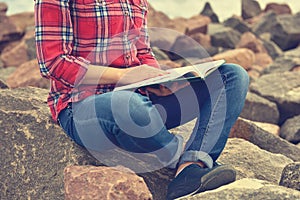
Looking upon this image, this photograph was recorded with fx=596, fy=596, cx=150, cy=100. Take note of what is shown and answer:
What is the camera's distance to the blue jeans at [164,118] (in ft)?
7.82

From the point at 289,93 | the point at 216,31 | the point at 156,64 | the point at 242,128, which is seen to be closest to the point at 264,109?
the point at 289,93

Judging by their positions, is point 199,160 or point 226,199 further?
point 199,160

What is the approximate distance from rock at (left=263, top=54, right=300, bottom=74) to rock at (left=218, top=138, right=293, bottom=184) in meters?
5.26

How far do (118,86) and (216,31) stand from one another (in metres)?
9.44

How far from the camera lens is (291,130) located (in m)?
5.39

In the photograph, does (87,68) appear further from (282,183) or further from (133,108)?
(282,183)

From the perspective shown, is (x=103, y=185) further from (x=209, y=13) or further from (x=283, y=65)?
(x=209, y=13)

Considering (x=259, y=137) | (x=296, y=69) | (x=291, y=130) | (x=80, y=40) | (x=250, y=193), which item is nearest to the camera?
(x=250, y=193)

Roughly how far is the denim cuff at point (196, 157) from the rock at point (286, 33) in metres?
9.27

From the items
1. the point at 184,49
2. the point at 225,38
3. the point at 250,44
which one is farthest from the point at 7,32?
the point at 250,44

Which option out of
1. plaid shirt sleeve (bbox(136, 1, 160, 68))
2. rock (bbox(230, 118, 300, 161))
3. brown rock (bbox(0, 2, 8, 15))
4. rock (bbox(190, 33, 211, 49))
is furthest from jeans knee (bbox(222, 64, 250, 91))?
brown rock (bbox(0, 2, 8, 15))

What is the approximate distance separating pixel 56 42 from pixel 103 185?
0.61m

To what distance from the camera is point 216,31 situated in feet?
38.5

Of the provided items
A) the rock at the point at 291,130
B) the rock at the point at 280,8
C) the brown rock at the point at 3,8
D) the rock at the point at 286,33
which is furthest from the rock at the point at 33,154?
the rock at the point at 280,8
